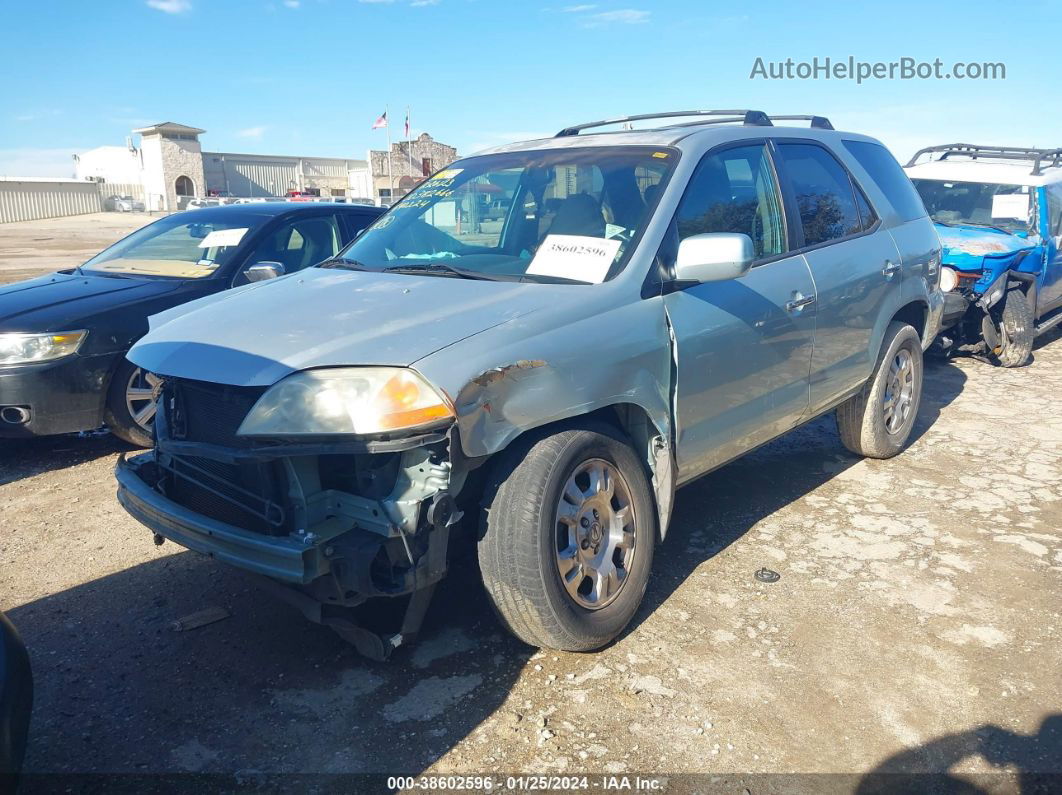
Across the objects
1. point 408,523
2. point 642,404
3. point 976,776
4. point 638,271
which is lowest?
point 976,776

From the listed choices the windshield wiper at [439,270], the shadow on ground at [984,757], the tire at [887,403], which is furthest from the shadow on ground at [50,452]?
the shadow on ground at [984,757]

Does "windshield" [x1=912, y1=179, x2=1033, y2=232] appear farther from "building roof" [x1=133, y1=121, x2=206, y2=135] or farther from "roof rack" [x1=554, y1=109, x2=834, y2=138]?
"building roof" [x1=133, y1=121, x2=206, y2=135]

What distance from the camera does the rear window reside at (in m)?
5.09

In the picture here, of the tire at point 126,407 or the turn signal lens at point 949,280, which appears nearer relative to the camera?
the tire at point 126,407

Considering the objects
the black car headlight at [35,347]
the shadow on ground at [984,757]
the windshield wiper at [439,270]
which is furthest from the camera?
the black car headlight at [35,347]

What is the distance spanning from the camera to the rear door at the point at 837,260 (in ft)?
14.1

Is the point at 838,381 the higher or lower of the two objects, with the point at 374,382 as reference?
lower

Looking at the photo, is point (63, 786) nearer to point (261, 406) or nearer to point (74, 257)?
point (261, 406)

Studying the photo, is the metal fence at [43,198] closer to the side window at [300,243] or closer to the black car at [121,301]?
the black car at [121,301]

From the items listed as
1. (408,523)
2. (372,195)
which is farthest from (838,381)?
(372,195)

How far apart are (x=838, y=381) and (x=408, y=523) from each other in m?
2.90

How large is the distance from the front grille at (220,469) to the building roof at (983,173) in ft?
28.3

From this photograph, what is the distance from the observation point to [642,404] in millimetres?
3260

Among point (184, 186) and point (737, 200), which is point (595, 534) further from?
point (184, 186)
